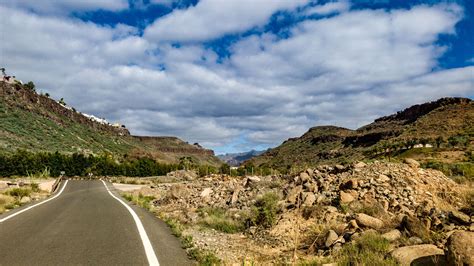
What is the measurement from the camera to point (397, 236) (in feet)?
25.5

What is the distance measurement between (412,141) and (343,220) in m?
73.3

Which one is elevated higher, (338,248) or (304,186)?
(304,186)

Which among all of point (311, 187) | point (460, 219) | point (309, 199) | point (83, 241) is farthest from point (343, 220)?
point (83, 241)

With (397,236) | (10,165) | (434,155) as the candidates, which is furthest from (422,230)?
(10,165)

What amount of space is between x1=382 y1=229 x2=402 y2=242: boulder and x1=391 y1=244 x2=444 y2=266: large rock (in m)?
1.16

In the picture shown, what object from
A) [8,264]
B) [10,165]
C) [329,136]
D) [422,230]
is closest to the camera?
[8,264]

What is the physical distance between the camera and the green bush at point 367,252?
6.25 meters

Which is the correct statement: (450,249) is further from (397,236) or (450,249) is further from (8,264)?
(8,264)

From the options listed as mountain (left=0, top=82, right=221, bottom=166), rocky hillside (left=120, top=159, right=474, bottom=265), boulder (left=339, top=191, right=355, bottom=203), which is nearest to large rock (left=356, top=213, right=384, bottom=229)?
rocky hillside (left=120, top=159, right=474, bottom=265)

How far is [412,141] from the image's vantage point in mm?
76688

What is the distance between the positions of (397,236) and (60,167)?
66534 millimetres

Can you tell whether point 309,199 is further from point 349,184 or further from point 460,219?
point 460,219

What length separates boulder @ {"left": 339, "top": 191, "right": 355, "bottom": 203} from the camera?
487 inches

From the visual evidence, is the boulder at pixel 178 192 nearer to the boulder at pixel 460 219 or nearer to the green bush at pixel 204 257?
the green bush at pixel 204 257
